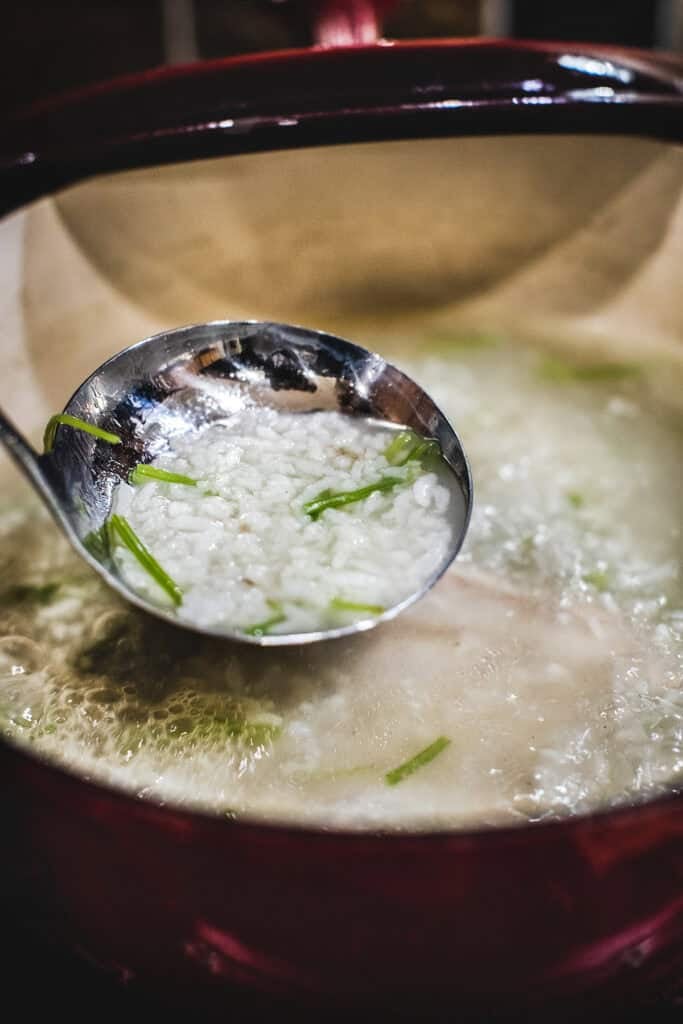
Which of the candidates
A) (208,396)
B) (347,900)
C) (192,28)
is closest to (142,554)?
(208,396)

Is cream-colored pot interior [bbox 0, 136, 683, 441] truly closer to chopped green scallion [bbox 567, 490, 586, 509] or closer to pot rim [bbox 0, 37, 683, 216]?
pot rim [bbox 0, 37, 683, 216]

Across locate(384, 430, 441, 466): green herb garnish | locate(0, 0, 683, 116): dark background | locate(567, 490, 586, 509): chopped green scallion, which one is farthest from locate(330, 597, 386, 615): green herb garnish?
locate(0, 0, 683, 116): dark background

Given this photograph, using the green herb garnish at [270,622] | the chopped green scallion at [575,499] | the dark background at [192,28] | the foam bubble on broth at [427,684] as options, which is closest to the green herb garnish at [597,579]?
the foam bubble on broth at [427,684]

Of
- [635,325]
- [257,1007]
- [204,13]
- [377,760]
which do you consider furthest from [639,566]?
[204,13]

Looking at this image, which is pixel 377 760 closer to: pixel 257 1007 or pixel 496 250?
pixel 257 1007

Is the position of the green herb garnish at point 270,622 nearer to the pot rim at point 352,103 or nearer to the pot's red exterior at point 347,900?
the pot's red exterior at point 347,900

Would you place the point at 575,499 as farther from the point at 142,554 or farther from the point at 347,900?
the point at 347,900
